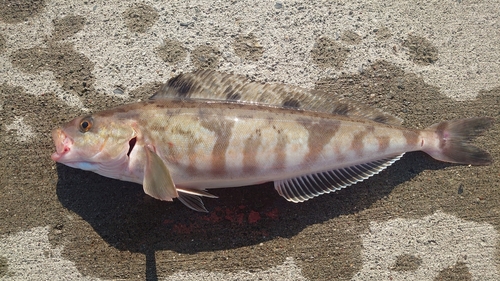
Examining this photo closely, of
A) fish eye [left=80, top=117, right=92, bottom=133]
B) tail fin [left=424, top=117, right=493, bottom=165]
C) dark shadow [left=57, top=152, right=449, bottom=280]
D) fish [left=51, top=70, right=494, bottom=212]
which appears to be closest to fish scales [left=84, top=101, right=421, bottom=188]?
fish [left=51, top=70, right=494, bottom=212]

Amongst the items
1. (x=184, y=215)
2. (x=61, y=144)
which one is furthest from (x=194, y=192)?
(x=61, y=144)

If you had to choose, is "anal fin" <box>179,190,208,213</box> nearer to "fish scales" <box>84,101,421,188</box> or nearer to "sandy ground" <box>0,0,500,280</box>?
"fish scales" <box>84,101,421,188</box>

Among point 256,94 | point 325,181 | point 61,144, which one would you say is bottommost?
point 61,144

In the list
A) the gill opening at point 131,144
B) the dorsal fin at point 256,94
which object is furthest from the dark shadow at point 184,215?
the dorsal fin at point 256,94

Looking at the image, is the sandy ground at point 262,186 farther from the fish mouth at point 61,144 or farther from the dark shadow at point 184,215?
the fish mouth at point 61,144

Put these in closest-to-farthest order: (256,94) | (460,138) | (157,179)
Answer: (157,179), (256,94), (460,138)

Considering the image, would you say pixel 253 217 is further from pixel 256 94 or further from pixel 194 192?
pixel 256 94
